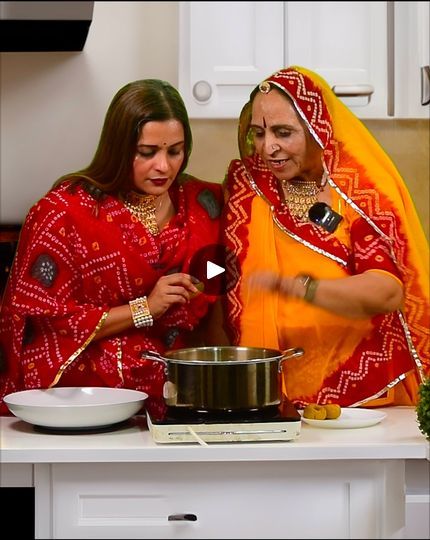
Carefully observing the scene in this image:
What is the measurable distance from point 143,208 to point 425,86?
58 centimetres

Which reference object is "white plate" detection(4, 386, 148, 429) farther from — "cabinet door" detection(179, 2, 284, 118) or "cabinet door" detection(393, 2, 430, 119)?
A: "cabinet door" detection(393, 2, 430, 119)

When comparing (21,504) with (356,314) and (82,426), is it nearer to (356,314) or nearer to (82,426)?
(82,426)

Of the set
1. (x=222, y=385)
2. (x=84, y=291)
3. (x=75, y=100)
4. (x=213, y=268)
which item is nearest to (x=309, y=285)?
(x=213, y=268)

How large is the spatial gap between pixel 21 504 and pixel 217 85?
2.75 ft

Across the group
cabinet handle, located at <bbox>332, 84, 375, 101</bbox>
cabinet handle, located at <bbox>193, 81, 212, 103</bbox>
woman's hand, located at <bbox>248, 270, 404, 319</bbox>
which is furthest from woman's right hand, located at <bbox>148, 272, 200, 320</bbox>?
cabinet handle, located at <bbox>332, 84, 375, 101</bbox>

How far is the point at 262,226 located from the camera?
1936 mm

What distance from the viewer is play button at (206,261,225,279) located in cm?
195

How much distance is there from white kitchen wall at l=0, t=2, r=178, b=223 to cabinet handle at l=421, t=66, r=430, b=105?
0.51m

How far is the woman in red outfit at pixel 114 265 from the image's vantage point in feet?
6.15

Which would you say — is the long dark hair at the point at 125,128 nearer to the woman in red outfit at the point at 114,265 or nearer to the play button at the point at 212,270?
the woman in red outfit at the point at 114,265

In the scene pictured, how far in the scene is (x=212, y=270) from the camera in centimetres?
195

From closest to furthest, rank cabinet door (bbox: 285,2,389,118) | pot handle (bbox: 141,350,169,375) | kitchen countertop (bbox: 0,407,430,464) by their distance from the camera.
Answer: kitchen countertop (bbox: 0,407,430,464) < pot handle (bbox: 141,350,169,375) < cabinet door (bbox: 285,2,389,118)

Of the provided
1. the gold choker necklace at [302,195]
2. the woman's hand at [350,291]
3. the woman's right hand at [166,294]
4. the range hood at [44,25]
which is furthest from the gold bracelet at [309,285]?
the range hood at [44,25]

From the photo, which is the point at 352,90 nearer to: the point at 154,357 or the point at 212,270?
the point at 212,270
